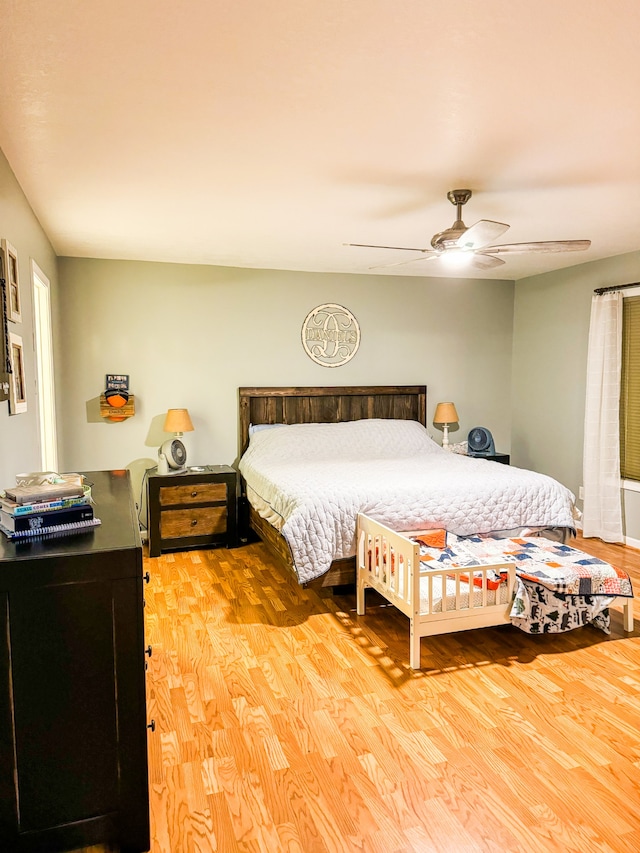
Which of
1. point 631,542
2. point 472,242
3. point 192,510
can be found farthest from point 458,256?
point 631,542

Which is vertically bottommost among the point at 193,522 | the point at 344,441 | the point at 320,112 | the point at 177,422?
the point at 193,522

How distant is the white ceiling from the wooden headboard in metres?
1.87

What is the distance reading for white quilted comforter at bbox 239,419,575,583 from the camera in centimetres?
339

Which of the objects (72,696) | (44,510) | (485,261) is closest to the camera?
(72,696)

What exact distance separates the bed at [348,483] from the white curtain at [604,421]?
3.39 feet

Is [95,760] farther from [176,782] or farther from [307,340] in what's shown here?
[307,340]

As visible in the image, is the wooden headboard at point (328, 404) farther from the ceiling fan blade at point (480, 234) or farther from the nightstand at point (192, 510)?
the ceiling fan blade at point (480, 234)

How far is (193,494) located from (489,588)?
2526 mm

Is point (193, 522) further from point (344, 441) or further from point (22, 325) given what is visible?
point (22, 325)

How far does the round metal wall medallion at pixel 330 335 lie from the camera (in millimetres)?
5344

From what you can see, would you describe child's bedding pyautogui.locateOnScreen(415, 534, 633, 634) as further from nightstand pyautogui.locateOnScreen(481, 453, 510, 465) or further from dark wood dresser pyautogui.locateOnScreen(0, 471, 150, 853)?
nightstand pyautogui.locateOnScreen(481, 453, 510, 465)

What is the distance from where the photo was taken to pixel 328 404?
17.8 ft

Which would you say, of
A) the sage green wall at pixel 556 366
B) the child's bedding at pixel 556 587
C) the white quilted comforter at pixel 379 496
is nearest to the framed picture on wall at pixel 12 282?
the white quilted comforter at pixel 379 496

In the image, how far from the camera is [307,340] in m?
5.34
